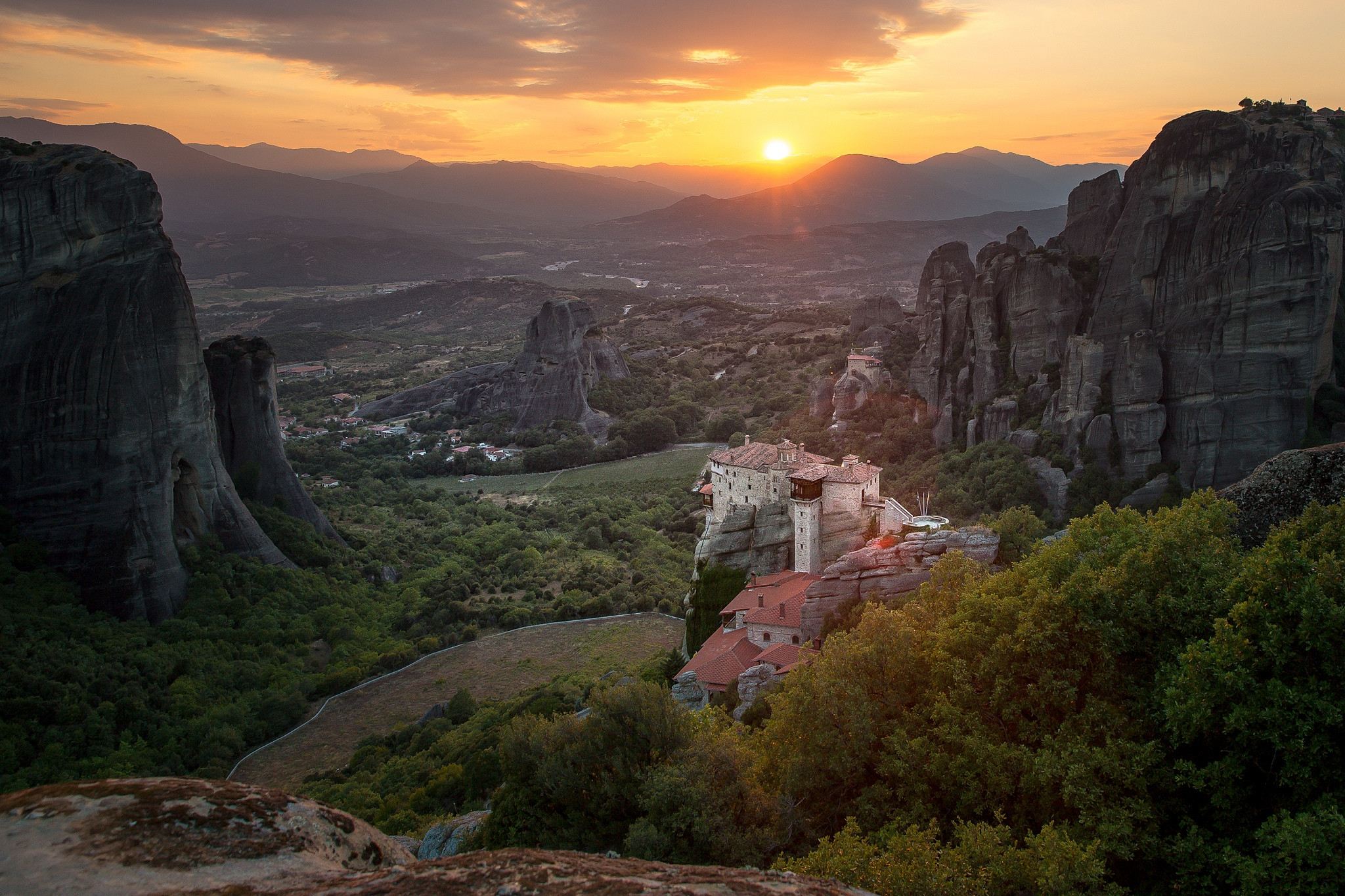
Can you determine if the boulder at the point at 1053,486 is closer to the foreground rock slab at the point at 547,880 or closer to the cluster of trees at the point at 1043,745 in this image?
the cluster of trees at the point at 1043,745

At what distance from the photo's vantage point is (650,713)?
14703 mm

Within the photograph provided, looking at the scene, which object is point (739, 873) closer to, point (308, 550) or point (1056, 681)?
point (1056, 681)

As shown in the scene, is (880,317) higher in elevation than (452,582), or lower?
higher

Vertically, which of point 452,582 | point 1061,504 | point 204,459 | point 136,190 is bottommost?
point 452,582

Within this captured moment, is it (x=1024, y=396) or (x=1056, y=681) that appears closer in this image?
(x=1056, y=681)

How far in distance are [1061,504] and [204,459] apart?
38899mm

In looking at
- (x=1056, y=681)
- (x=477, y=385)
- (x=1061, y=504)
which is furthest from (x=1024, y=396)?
(x=477, y=385)

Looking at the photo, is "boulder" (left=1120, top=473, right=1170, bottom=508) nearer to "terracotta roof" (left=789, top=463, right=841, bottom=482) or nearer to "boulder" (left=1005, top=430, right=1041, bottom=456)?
"boulder" (left=1005, top=430, right=1041, bottom=456)

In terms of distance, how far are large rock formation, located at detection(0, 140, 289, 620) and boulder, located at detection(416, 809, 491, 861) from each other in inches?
808

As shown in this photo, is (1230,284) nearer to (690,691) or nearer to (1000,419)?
(1000,419)

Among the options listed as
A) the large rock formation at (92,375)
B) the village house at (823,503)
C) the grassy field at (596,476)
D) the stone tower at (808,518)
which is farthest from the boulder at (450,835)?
the grassy field at (596,476)

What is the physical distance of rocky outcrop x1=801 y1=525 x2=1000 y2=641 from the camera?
2430 centimetres

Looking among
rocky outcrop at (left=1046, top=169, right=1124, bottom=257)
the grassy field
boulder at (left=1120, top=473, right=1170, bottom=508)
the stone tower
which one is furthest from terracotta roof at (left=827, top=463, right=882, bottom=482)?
the grassy field

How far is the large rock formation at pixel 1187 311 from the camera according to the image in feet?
117
